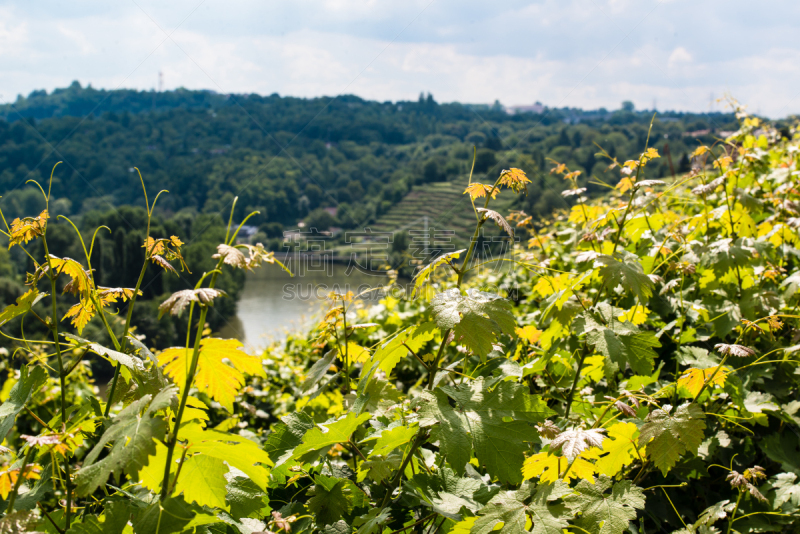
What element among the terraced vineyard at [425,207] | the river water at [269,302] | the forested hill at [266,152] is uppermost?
the forested hill at [266,152]

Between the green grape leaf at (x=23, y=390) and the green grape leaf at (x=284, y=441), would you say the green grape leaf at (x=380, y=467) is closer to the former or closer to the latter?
the green grape leaf at (x=284, y=441)

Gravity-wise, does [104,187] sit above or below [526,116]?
below

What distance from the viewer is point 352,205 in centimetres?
Answer: 3562

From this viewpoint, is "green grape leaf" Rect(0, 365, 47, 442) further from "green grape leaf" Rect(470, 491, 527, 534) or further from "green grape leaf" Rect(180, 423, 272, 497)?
"green grape leaf" Rect(470, 491, 527, 534)

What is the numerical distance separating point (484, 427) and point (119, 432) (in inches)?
24.3

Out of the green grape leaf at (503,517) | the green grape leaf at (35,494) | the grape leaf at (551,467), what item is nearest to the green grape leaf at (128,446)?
the green grape leaf at (35,494)

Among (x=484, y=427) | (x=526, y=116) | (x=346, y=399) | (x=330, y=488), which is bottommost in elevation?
(x=330, y=488)

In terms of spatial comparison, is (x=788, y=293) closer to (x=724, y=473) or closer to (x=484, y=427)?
(x=724, y=473)

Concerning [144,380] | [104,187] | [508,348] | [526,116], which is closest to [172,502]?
[144,380]

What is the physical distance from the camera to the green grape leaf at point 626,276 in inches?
51.2

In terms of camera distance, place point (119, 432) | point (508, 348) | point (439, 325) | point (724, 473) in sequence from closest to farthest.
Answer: point (119, 432) → point (439, 325) → point (724, 473) → point (508, 348)

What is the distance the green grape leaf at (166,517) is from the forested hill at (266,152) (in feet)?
104

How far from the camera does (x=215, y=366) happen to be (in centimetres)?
97

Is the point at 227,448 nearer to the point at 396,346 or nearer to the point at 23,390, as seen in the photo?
the point at 396,346
